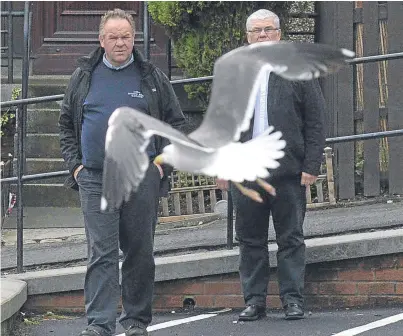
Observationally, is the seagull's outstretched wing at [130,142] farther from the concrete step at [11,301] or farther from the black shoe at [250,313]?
the black shoe at [250,313]

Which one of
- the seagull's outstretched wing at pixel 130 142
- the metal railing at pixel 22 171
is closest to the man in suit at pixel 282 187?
the metal railing at pixel 22 171

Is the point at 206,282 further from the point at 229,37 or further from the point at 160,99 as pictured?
the point at 229,37

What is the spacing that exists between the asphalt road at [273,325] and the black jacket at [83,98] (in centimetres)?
93

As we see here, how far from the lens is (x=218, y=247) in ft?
24.0

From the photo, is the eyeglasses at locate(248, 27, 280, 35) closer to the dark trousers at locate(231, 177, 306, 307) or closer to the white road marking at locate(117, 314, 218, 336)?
the dark trousers at locate(231, 177, 306, 307)

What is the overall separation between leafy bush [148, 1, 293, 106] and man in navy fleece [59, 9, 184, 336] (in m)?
2.87

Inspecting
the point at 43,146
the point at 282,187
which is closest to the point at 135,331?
the point at 282,187

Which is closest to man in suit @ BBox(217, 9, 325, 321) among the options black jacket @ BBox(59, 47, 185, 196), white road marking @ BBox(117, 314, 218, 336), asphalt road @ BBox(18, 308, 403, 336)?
asphalt road @ BBox(18, 308, 403, 336)

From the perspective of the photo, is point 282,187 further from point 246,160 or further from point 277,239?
point 246,160

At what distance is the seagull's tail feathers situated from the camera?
451 centimetres

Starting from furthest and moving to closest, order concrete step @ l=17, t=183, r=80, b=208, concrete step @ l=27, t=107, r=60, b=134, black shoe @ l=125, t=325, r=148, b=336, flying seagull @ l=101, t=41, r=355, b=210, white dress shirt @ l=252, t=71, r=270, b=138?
concrete step @ l=27, t=107, r=60, b=134 → concrete step @ l=17, t=183, r=80, b=208 → white dress shirt @ l=252, t=71, r=270, b=138 → black shoe @ l=125, t=325, r=148, b=336 → flying seagull @ l=101, t=41, r=355, b=210

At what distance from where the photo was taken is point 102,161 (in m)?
5.93

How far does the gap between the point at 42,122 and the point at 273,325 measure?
394 centimetres

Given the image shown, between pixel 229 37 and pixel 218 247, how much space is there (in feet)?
7.36
